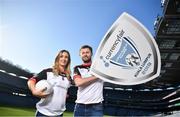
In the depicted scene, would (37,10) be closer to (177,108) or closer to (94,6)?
(94,6)

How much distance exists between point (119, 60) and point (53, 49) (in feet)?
2.20

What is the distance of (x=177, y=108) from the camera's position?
456cm

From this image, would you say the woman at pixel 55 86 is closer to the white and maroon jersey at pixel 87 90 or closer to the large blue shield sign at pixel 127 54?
the white and maroon jersey at pixel 87 90

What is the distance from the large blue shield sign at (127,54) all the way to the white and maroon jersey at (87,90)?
11cm

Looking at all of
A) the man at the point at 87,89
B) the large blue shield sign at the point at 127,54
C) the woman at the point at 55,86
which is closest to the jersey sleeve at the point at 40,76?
the woman at the point at 55,86

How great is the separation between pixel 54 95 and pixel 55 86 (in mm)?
86

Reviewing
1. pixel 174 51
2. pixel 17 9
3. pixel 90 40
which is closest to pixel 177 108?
pixel 174 51

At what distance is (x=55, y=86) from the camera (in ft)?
12.3

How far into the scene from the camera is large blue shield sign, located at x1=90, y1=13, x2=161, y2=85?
3973 millimetres

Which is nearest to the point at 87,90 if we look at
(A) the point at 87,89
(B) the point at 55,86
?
(A) the point at 87,89

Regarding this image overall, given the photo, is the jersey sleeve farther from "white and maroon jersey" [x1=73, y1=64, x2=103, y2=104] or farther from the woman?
"white and maroon jersey" [x1=73, y1=64, x2=103, y2=104]

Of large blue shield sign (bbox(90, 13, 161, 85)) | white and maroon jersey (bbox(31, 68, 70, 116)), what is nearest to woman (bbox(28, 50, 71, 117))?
white and maroon jersey (bbox(31, 68, 70, 116))

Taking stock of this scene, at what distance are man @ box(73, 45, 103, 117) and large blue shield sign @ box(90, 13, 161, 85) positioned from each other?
10 centimetres

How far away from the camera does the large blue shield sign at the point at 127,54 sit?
3.97 meters
